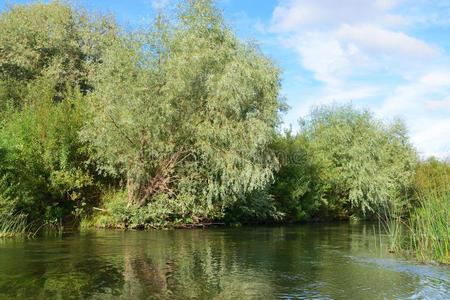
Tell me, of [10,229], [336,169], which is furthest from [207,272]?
[336,169]

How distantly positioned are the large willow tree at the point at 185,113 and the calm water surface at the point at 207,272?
7.67m

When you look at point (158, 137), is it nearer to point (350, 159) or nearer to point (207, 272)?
point (207, 272)

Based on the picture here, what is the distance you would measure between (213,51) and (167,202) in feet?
31.9

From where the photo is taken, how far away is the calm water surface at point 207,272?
988cm

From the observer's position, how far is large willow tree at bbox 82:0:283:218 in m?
25.1

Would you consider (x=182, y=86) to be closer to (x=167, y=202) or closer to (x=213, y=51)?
(x=213, y=51)

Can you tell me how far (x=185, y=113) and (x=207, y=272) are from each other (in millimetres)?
14912

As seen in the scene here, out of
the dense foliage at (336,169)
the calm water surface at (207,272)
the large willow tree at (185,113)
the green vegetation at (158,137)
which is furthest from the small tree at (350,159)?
the calm water surface at (207,272)

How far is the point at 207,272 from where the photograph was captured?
1243cm

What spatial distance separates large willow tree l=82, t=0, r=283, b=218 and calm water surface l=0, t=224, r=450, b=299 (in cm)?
767

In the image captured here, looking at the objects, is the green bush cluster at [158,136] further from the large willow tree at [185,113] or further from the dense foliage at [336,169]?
the dense foliage at [336,169]

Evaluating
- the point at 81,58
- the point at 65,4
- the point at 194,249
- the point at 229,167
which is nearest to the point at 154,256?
the point at 194,249

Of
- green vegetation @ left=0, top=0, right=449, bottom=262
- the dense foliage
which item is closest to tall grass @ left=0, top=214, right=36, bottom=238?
green vegetation @ left=0, top=0, right=449, bottom=262

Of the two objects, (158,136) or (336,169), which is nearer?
(158,136)
